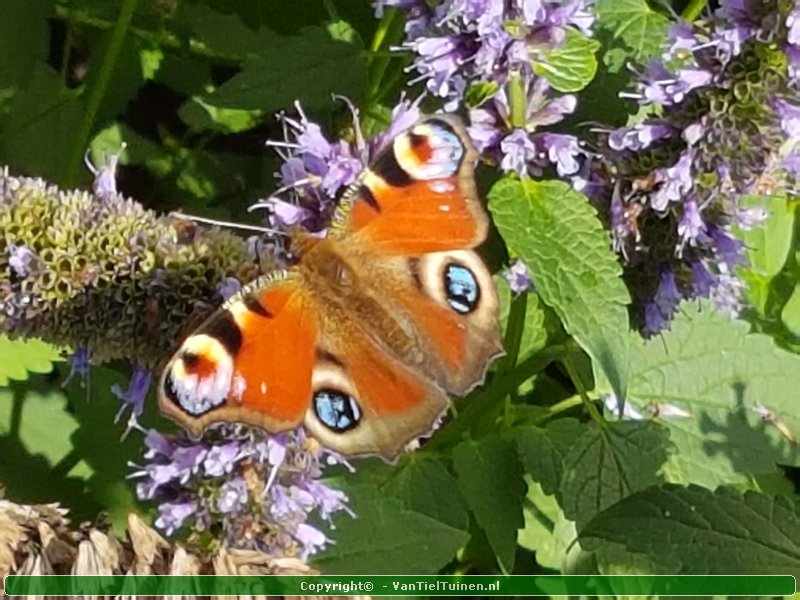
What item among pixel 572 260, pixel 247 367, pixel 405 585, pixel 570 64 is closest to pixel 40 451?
pixel 405 585

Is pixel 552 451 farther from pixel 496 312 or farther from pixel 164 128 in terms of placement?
pixel 164 128

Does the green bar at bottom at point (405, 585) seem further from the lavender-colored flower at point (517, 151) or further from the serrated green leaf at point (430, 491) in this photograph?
the lavender-colored flower at point (517, 151)

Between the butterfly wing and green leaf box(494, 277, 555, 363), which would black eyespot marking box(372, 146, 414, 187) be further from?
green leaf box(494, 277, 555, 363)

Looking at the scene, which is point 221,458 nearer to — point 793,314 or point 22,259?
point 22,259

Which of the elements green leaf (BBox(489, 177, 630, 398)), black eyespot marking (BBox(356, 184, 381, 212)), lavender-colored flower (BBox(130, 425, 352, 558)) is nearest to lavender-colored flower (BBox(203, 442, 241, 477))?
lavender-colored flower (BBox(130, 425, 352, 558))

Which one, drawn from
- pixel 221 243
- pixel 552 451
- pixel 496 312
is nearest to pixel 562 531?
pixel 552 451

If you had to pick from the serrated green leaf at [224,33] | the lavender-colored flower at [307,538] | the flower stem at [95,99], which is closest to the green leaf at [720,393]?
the lavender-colored flower at [307,538]
